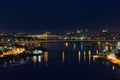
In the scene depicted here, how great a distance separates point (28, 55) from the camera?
55.4ft

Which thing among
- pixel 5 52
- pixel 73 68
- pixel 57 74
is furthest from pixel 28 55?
pixel 57 74

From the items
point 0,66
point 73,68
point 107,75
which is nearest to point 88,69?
point 73,68

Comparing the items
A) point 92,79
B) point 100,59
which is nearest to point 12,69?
point 92,79

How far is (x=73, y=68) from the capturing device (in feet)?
39.1

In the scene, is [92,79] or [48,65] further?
[48,65]

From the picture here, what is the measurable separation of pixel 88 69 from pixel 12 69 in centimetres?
278

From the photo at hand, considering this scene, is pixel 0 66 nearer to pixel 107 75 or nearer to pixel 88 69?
pixel 88 69

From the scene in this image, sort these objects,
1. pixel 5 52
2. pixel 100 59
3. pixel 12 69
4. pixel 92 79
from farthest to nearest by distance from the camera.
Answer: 1. pixel 5 52
2. pixel 100 59
3. pixel 12 69
4. pixel 92 79

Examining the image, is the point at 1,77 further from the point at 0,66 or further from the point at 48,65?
the point at 48,65

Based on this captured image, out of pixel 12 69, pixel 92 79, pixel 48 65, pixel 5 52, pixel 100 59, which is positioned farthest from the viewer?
pixel 5 52

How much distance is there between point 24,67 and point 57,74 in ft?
6.41

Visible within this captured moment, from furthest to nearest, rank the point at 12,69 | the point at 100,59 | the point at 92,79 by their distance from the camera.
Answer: the point at 100,59, the point at 12,69, the point at 92,79

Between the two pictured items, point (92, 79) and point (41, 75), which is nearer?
point (92, 79)

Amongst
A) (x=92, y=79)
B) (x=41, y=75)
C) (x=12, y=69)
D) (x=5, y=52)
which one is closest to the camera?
(x=92, y=79)
